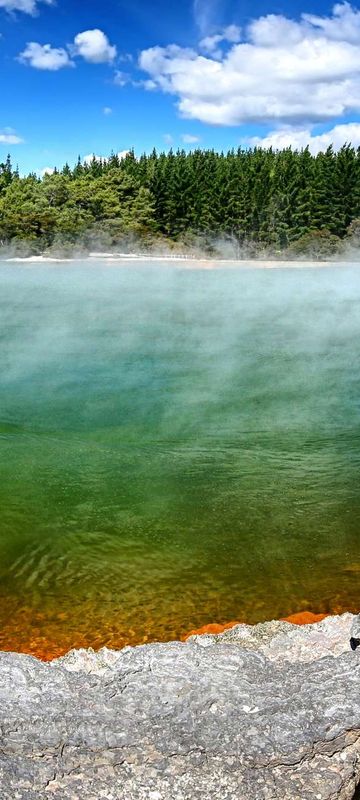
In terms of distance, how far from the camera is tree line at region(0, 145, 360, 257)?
37.2m

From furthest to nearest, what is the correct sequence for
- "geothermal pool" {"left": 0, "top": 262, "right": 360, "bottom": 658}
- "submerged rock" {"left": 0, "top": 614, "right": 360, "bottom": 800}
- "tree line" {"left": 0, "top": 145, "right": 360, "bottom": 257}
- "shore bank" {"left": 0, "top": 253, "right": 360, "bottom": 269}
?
"tree line" {"left": 0, "top": 145, "right": 360, "bottom": 257} < "shore bank" {"left": 0, "top": 253, "right": 360, "bottom": 269} < "geothermal pool" {"left": 0, "top": 262, "right": 360, "bottom": 658} < "submerged rock" {"left": 0, "top": 614, "right": 360, "bottom": 800}

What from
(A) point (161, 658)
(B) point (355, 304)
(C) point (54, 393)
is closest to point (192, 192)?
(B) point (355, 304)

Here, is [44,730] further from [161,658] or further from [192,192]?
[192,192]

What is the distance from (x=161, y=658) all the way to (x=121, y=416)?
527cm

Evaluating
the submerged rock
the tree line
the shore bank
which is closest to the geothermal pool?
the submerged rock

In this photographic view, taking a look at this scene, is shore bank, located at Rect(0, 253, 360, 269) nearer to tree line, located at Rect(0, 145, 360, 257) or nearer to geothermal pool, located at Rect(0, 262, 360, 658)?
tree line, located at Rect(0, 145, 360, 257)

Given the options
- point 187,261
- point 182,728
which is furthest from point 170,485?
point 187,261

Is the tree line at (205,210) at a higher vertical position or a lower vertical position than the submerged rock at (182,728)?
higher

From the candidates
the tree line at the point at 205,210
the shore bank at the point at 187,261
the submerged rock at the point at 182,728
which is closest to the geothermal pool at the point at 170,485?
the submerged rock at the point at 182,728

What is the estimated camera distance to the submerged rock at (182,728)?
2.25 m

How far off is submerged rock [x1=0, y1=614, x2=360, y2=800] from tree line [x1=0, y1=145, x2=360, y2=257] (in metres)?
34.5

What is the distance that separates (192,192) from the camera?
1578 inches

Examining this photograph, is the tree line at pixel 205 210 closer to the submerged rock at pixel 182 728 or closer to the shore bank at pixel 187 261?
the shore bank at pixel 187 261

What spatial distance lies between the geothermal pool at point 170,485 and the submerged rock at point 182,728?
1.15m
